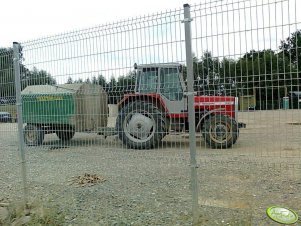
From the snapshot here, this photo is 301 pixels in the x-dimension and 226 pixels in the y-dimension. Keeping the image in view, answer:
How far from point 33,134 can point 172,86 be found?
2955 mm

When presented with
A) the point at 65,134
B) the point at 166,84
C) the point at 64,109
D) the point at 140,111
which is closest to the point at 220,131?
the point at 166,84

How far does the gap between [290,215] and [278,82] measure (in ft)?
5.25

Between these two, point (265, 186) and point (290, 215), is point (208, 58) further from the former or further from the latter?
point (265, 186)

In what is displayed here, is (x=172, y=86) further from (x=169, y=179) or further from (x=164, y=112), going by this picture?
(x=169, y=179)

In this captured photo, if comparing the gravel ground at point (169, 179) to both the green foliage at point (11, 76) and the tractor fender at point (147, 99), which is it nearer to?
the tractor fender at point (147, 99)

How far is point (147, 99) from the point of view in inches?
212

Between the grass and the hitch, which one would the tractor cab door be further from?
the grass

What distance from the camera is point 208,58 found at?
427 cm

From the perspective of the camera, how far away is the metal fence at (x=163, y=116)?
13.2ft

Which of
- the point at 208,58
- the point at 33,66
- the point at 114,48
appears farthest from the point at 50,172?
the point at 208,58

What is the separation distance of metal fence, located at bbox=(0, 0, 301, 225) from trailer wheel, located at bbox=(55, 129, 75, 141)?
3 cm

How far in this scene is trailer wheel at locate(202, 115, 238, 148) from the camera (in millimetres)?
4774

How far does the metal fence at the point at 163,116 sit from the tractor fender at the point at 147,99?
0.06ft

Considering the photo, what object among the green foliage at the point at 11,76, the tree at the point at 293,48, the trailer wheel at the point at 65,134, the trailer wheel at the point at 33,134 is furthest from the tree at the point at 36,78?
the tree at the point at 293,48
